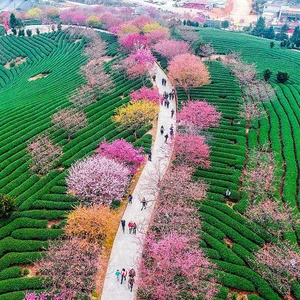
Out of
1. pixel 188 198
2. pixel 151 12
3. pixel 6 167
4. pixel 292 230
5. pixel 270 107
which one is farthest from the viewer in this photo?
pixel 151 12

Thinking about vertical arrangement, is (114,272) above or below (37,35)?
above

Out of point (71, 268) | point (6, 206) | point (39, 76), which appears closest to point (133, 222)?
point (71, 268)

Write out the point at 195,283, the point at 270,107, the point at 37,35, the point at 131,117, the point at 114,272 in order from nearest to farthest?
the point at 195,283
the point at 114,272
the point at 131,117
the point at 270,107
the point at 37,35

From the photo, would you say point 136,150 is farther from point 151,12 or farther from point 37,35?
point 151,12

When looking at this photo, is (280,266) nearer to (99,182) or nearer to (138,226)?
(138,226)

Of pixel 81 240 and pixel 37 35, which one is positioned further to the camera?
pixel 37 35

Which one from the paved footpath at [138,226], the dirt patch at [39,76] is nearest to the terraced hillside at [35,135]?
the dirt patch at [39,76]

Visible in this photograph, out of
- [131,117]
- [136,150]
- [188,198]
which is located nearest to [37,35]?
[131,117]

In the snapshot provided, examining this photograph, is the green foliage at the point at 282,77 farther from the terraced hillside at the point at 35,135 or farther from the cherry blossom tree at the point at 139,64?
the terraced hillside at the point at 35,135
